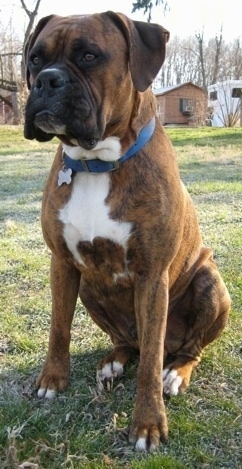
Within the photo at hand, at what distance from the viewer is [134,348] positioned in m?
3.00

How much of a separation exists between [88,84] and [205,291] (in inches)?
47.4

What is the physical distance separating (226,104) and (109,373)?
31.3m

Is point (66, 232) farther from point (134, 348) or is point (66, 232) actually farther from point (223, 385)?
point (223, 385)

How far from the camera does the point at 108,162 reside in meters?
2.42

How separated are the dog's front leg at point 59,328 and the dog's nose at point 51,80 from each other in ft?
2.66

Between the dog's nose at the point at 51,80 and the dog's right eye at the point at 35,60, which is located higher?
the dog's right eye at the point at 35,60

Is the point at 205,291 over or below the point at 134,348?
over

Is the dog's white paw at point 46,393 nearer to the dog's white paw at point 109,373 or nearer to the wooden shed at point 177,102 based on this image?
the dog's white paw at point 109,373

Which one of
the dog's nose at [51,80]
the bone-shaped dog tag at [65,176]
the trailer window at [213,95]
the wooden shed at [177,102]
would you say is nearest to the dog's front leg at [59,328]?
the bone-shaped dog tag at [65,176]

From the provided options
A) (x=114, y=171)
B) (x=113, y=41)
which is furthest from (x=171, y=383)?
(x=113, y=41)

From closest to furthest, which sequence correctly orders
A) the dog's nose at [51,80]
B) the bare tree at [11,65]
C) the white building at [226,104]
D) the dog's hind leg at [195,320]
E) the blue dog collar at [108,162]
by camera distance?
the dog's nose at [51,80] → the blue dog collar at [108,162] → the dog's hind leg at [195,320] → the bare tree at [11,65] → the white building at [226,104]

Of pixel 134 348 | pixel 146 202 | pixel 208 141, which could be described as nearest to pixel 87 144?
pixel 146 202

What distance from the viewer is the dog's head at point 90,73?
2.22m

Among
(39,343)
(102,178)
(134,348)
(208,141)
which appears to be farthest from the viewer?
(208,141)
